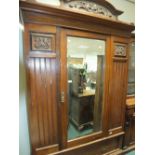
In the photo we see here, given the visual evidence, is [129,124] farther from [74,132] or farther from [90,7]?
[90,7]

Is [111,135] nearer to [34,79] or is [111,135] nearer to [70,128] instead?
[70,128]

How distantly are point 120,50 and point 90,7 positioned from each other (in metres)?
0.66

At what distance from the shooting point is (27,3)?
3.51 ft

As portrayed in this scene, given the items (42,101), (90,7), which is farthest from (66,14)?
(42,101)

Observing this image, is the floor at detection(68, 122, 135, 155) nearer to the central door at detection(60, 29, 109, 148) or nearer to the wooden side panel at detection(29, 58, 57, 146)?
the central door at detection(60, 29, 109, 148)

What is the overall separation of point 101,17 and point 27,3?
29.8 inches

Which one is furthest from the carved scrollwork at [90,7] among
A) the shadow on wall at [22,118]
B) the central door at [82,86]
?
the shadow on wall at [22,118]

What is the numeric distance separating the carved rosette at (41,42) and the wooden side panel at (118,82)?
2.67 ft

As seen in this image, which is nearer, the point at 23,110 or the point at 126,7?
the point at 23,110

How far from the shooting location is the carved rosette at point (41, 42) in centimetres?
118

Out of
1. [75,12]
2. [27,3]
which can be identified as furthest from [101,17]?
[27,3]

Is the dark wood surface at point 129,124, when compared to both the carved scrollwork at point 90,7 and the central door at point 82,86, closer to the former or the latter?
the central door at point 82,86
